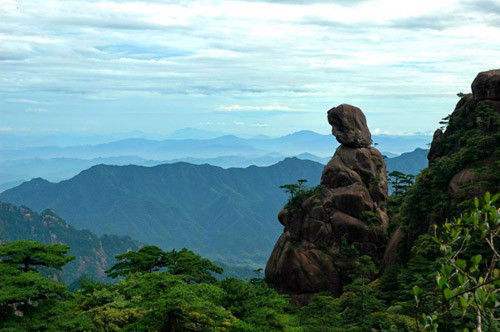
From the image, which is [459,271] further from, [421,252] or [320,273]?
[320,273]

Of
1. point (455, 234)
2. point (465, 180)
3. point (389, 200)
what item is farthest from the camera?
point (389, 200)

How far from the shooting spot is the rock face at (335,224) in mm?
59219

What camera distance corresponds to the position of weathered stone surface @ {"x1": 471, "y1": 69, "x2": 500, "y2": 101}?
50.8 metres

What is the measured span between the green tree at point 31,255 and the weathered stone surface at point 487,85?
135 ft

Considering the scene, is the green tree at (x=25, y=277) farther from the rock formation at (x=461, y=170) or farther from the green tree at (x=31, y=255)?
the rock formation at (x=461, y=170)

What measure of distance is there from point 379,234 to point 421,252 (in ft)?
59.3

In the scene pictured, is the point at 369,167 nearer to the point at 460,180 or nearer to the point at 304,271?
the point at 304,271


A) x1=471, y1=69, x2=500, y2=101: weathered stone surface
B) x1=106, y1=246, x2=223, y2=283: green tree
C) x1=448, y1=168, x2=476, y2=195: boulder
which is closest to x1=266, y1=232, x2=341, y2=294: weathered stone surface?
x1=106, y1=246, x2=223, y2=283: green tree

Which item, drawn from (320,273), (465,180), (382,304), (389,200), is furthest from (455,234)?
(389,200)

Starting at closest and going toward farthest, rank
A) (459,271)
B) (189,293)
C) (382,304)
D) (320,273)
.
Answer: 1. (459,271)
2. (189,293)
3. (382,304)
4. (320,273)

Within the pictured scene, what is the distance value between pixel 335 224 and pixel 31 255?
1419 inches

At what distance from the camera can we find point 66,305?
108 feet

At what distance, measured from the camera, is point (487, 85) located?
168 feet

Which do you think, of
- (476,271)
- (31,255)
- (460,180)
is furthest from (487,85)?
(476,271)
